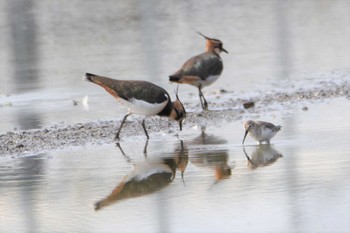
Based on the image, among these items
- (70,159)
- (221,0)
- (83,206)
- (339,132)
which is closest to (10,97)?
(70,159)

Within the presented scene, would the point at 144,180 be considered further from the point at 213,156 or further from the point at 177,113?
the point at 177,113

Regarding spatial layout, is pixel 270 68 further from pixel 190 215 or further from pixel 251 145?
pixel 190 215

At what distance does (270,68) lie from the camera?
1625cm

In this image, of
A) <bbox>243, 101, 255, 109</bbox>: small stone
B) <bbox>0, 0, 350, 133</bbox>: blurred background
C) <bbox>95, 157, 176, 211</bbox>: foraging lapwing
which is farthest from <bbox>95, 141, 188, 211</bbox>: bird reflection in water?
<bbox>0, 0, 350, 133</bbox>: blurred background

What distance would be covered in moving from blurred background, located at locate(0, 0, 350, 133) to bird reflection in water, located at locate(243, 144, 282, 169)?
331 centimetres

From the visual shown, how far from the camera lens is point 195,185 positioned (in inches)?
340

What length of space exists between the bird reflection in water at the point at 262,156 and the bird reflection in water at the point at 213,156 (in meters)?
0.22

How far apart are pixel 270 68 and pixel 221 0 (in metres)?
8.85

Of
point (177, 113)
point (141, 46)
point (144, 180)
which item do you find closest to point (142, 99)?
point (177, 113)

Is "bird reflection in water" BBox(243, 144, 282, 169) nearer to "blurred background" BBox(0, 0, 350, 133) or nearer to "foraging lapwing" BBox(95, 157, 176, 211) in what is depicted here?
"foraging lapwing" BBox(95, 157, 176, 211)

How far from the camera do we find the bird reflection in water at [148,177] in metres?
8.43

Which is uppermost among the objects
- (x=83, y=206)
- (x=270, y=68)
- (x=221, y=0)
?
(x=83, y=206)

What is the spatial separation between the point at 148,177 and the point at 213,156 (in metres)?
1.02

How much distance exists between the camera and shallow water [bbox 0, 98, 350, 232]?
294 inches
